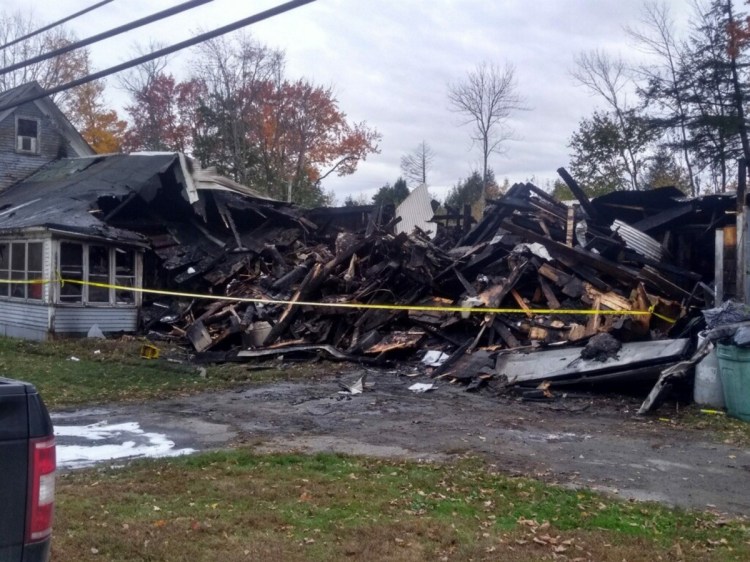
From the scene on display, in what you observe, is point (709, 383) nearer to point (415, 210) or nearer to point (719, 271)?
point (719, 271)

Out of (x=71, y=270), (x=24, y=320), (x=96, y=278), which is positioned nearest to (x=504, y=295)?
(x=96, y=278)

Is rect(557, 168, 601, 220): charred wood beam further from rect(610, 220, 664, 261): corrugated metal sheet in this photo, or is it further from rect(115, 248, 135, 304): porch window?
rect(115, 248, 135, 304): porch window

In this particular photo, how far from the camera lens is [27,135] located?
26.2m

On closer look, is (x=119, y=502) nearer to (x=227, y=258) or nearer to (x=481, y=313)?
(x=481, y=313)

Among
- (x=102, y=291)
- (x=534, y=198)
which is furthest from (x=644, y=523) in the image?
(x=102, y=291)

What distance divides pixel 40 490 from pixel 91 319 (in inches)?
629

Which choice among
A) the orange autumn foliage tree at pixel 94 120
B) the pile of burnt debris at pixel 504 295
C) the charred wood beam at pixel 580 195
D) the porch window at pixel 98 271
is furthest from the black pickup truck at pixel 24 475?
the orange autumn foliage tree at pixel 94 120

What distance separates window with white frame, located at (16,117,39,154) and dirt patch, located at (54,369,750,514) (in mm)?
17298

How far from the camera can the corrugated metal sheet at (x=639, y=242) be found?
51.8ft

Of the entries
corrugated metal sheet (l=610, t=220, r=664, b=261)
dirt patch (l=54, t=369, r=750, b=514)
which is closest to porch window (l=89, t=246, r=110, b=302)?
dirt patch (l=54, t=369, r=750, b=514)

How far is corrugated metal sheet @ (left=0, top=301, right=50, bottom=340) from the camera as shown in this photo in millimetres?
17859

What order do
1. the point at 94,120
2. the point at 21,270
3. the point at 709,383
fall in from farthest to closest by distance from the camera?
Answer: the point at 94,120, the point at 21,270, the point at 709,383

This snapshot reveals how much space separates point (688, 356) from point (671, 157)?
2660 cm

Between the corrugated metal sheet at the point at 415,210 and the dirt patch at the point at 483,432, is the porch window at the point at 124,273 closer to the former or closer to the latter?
the dirt patch at the point at 483,432
